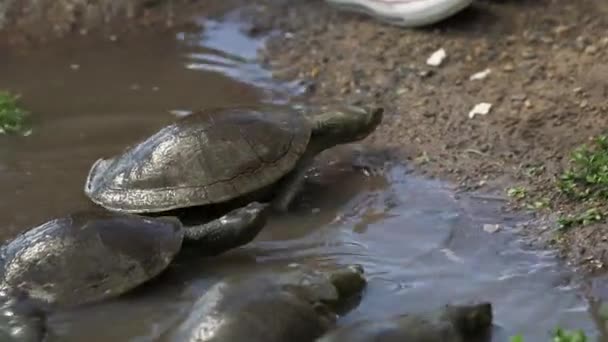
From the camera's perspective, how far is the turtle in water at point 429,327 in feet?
12.5

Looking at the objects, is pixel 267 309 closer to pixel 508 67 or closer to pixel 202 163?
pixel 202 163

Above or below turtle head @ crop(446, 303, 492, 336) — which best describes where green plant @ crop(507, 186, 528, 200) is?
below

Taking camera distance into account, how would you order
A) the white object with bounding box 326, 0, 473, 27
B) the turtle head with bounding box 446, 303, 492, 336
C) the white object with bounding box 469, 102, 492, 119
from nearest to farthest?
the turtle head with bounding box 446, 303, 492, 336 → the white object with bounding box 469, 102, 492, 119 → the white object with bounding box 326, 0, 473, 27

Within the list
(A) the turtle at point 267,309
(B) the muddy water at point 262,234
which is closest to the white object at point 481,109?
(B) the muddy water at point 262,234

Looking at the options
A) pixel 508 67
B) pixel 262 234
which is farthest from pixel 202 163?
pixel 508 67

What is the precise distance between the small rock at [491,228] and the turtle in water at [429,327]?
0.87m

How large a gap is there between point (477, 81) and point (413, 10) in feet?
2.94

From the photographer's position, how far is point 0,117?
6453 mm

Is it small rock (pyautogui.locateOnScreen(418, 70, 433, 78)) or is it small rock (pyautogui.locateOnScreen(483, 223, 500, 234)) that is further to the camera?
small rock (pyautogui.locateOnScreen(418, 70, 433, 78))

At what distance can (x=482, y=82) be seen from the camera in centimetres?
648

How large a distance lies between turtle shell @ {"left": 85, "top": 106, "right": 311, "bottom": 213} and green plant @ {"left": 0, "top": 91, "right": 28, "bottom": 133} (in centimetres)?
121

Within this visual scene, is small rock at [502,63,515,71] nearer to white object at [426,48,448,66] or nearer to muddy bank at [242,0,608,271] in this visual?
muddy bank at [242,0,608,271]

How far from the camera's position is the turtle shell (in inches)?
203


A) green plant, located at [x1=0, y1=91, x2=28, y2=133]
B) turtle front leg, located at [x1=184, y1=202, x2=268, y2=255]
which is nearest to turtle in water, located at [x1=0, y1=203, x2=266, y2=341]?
turtle front leg, located at [x1=184, y1=202, x2=268, y2=255]
